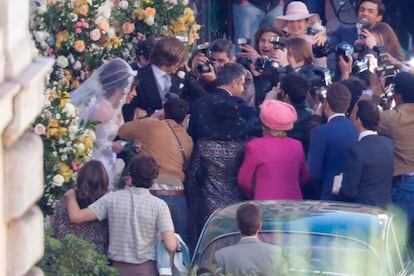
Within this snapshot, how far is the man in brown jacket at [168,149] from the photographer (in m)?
10.2

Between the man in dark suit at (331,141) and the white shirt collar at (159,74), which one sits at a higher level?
the white shirt collar at (159,74)

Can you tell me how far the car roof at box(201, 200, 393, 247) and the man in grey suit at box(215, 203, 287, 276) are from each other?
38cm

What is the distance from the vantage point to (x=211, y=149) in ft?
33.6

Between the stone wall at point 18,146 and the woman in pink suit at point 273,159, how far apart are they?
4.56 metres

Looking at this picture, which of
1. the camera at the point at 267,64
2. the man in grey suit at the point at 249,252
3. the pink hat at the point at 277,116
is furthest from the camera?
the camera at the point at 267,64

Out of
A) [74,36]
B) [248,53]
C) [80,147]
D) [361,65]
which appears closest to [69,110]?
[80,147]

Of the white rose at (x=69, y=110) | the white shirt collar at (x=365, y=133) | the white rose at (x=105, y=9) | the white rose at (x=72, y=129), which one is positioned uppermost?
the white rose at (x=105, y=9)

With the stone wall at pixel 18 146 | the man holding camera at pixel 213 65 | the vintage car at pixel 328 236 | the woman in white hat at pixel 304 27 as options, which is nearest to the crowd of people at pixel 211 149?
the man holding camera at pixel 213 65

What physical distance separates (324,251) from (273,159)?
1680 millimetres

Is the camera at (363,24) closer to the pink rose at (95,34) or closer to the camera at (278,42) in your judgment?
the camera at (278,42)

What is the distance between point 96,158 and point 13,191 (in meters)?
5.06

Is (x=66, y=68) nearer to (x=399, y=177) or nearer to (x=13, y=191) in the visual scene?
(x=399, y=177)

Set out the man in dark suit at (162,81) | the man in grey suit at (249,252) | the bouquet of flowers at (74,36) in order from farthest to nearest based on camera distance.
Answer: the bouquet of flowers at (74,36)
the man in dark suit at (162,81)
the man in grey suit at (249,252)

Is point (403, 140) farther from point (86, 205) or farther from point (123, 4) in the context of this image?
point (123, 4)
